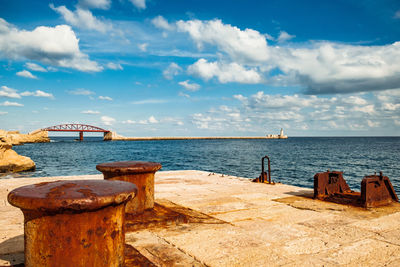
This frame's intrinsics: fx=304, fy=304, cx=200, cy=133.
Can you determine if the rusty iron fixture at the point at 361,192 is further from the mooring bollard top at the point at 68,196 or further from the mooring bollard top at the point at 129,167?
the mooring bollard top at the point at 68,196

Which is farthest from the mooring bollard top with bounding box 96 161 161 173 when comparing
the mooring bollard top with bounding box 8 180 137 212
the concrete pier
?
the mooring bollard top with bounding box 8 180 137 212

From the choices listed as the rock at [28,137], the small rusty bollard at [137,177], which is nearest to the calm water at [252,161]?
the small rusty bollard at [137,177]

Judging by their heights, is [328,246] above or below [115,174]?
below

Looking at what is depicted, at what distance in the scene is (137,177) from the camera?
4.80m

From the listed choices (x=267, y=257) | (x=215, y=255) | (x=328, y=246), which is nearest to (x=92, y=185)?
(x=215, y=255)

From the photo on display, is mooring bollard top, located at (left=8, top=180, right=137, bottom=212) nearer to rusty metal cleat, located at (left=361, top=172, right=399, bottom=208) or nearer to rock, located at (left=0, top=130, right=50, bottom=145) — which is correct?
rusty metal cleat, located at (left=361, top=172, right=399, bottom=208)

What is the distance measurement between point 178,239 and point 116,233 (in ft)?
5.20

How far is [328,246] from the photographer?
12.8 ft

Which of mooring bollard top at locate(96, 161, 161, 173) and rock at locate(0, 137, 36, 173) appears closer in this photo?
mooring bollard top at locate(96, 161, 161, 173)

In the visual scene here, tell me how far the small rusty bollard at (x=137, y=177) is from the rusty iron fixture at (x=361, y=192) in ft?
13.2

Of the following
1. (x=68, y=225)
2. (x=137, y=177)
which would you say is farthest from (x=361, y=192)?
(x=68, y=225)

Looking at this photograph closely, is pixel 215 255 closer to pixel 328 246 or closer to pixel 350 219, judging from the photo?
pixel 328 246

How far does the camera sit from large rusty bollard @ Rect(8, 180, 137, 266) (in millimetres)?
2391

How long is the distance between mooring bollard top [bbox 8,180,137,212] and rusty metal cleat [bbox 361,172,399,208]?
5117 millimetres
